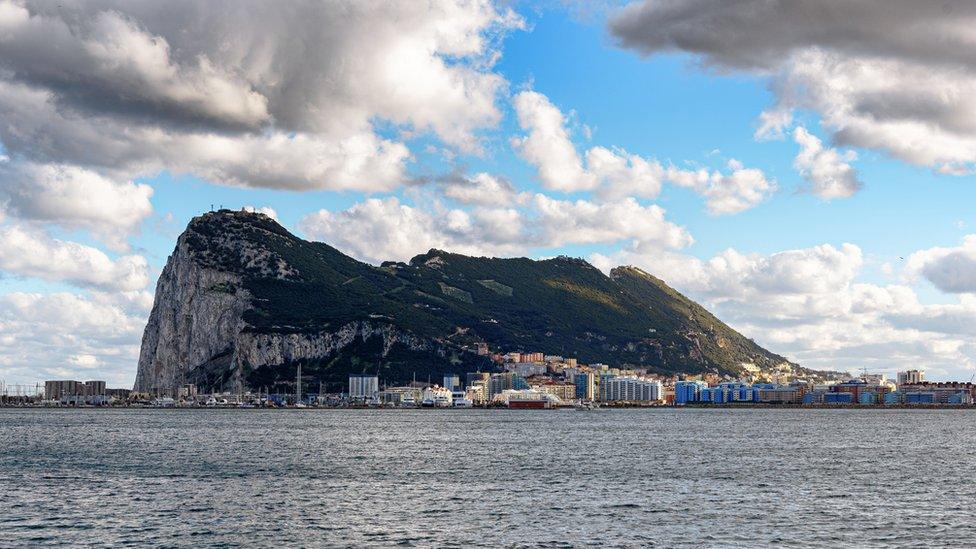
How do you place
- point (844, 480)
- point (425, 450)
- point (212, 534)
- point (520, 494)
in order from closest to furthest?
point (212, 534) → point (520, 494) → point (844, 480) → point (425, 450)

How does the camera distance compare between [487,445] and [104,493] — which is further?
[487,445]

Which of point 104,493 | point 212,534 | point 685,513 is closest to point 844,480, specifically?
point 685,513

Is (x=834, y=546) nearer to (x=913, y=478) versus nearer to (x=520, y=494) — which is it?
(x=520, y=494)

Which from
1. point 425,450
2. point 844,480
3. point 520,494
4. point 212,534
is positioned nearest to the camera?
point 212,534

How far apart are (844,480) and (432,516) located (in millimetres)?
45236

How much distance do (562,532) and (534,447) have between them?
82352 mm

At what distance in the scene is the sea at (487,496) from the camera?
67062 millimetres

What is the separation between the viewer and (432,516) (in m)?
75.8

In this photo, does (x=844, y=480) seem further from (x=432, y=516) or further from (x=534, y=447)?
(x=534, y=447)

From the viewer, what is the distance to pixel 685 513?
249 feet

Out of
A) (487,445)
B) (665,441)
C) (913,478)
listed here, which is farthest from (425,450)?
(913,478)

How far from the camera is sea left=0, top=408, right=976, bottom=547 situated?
67062mm

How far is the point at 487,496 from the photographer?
87.2m

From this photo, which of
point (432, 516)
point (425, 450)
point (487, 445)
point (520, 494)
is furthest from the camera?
point (487, 445)
